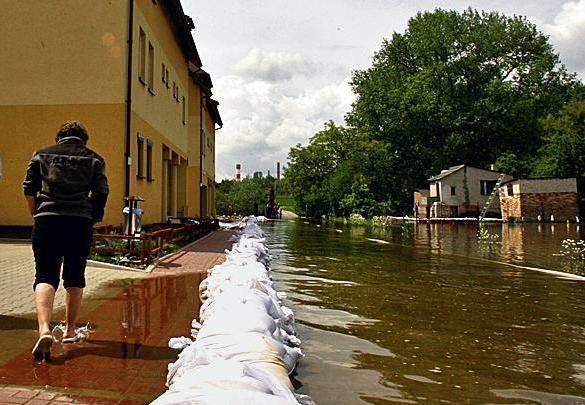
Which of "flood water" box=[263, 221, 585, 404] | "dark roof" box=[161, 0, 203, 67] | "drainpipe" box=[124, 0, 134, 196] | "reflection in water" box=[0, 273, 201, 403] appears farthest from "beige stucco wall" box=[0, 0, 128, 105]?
"reflection in water" box=[0, 273, 201, 403]

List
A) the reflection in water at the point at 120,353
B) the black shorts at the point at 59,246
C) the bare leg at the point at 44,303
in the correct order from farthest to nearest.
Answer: the black shorts at the point at 59,246, the bare leg at the point at 44,303, the reflection in water at the point at 120,353

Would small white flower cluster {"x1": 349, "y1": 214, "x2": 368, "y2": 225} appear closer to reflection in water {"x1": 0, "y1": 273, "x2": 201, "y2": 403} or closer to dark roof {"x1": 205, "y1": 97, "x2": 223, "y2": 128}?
dark roof {"x1": 205, "y1": 97, "x2": 223, "y2": 128}

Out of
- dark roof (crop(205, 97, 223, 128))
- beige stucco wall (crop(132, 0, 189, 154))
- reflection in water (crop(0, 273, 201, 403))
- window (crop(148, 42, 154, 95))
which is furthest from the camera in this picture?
dark roof (crop(205, 97, 223, 128))

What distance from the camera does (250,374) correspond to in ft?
8.19

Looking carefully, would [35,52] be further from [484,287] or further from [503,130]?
[503,130]

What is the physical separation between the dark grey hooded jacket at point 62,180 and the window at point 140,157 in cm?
929

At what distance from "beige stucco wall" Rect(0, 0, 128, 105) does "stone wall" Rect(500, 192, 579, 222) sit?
34.5m

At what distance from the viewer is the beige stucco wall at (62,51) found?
12.0 m

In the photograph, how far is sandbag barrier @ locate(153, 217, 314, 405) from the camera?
7.41 feet

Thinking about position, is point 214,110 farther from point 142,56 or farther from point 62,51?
point 62,51

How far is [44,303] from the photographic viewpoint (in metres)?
3.77

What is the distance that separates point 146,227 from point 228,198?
148ft

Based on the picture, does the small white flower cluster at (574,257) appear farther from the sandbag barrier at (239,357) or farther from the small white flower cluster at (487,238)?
the sandbag barrier at (239,357)

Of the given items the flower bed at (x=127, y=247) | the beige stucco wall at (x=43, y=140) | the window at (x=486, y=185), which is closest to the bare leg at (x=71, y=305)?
the flower bed at (x=127, y=247)
